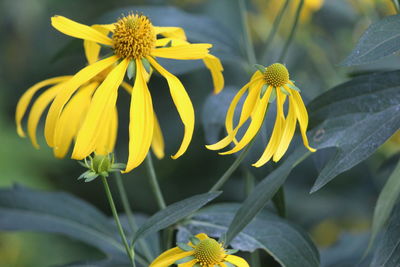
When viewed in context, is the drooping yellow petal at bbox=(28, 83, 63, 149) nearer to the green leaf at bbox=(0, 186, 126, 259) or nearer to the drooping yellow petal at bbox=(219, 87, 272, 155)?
the green leaf at bbox=(0, 186, 126, 259)

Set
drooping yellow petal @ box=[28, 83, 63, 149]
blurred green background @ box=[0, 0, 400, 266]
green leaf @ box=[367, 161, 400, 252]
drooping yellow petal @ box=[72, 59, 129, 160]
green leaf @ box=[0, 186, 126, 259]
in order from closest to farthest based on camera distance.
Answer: drooping yellow petal @ box=[72, 59, 129, 160]
green leaf @ box=[367, 161, 400, 252]
drooping yellow petal @ box=[28, 83, 63, 149]
green leaf @ box=[0, 186, 126, 259]
blurred green background @ box=[0, 0, 400, 266]

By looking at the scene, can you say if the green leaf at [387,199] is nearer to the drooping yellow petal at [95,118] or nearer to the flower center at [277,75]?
the flower center at [277,75]

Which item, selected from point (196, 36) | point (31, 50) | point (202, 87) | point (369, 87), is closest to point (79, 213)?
point (196, 36)

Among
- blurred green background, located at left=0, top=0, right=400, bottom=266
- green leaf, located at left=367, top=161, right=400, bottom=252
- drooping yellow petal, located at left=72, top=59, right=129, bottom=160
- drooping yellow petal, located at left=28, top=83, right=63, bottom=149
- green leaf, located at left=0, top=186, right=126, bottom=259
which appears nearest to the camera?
drooping yellow petal, located at left=72, top=59, right=129, bottom=160

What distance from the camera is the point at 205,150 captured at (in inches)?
64.0

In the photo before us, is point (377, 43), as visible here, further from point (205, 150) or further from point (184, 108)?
point (205, 150)

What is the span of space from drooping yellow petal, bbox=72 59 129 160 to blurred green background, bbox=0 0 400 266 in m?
0.73

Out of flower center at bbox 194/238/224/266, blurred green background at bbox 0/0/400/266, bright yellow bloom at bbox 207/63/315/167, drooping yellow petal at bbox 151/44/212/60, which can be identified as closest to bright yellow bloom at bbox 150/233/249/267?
flower center at bbox 194/238/224/266

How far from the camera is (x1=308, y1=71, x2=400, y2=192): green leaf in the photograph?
28.2 inches

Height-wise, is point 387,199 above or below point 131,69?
below

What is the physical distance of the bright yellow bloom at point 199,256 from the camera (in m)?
0.64

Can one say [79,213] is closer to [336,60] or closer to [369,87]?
[369,87]

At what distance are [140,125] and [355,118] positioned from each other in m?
0.28

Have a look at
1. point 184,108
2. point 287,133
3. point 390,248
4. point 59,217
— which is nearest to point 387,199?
point 390,248
